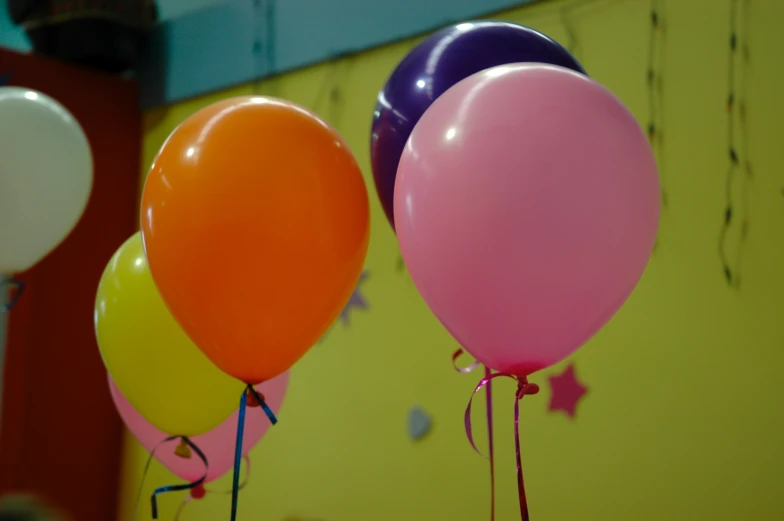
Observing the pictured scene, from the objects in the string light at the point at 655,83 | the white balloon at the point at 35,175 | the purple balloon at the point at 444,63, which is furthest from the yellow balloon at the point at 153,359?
the string light at the point at 655,83

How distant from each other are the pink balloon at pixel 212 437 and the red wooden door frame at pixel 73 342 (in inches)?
41.0

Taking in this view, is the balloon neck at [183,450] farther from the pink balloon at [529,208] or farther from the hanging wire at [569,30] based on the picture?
the hanging wire at [569,30]

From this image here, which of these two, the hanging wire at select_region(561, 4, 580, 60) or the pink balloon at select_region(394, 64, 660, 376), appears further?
the hanging wire at select_region(561, 4, 580, 60)

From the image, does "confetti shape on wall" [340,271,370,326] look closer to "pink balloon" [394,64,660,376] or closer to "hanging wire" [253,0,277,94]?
"hanging wire" [253,0,277,94]

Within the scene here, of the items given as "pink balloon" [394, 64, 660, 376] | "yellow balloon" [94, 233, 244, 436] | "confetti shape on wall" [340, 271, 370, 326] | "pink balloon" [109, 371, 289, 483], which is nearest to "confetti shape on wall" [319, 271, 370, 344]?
"confetti shape on wall" [340, 271, 370, 326]

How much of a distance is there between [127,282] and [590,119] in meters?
0.90

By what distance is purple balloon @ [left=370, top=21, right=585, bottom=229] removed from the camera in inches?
45.9

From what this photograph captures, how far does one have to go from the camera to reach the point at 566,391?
1.74 m

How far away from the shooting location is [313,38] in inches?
92.7

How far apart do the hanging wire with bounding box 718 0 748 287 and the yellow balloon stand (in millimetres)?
1044

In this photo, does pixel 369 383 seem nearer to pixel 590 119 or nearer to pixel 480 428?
pixel 480 428

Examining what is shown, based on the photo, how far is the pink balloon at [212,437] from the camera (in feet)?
→ 4.92

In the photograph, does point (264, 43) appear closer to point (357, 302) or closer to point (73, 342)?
point (357, 302)

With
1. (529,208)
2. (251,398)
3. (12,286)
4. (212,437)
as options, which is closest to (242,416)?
(251,398)
